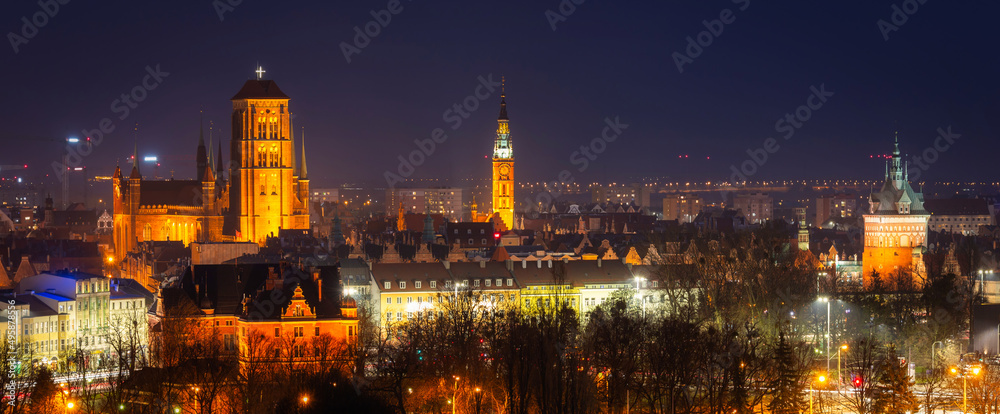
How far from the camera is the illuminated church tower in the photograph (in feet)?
494

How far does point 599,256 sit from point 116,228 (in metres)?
47.8

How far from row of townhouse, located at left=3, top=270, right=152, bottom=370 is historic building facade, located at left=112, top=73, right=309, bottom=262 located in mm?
42908

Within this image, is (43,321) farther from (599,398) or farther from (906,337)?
(906,337)

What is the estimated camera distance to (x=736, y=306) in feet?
231

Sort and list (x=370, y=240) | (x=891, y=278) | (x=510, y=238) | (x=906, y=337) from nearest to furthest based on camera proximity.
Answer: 1. (x=906, y=337)
2. (x=891, y=278)
3. (x=370, y=240)
4. (x=510, y=238)

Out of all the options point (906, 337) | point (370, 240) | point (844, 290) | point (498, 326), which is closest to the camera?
point (498, 326)

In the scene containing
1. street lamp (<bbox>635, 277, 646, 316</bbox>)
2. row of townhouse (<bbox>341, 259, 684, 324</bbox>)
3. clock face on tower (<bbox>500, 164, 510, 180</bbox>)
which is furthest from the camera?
clock face on tower (<bbox>500, 164, 510, 180</bbox>)

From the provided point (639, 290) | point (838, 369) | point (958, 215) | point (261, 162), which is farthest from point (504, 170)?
point (838, 369)

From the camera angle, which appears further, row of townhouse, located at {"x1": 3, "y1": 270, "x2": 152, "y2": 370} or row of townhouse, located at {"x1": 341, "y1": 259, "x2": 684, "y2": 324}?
row of townhouse, located at {"x1": 341, "y1": 259, "x2": 684, "y2": 324}

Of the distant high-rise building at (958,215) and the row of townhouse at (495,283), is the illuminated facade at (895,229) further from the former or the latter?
the distant high-rise building at (958,215)

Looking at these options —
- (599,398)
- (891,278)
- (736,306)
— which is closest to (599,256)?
(891,278)

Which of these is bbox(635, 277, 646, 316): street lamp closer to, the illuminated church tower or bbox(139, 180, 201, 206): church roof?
bbox(139, 180, 201, 206): church roof

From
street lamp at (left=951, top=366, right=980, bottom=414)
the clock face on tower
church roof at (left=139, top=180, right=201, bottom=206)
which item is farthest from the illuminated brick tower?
street lamp at (left=951, top=366, right=980, bottom=414)

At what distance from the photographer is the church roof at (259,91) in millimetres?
120000
